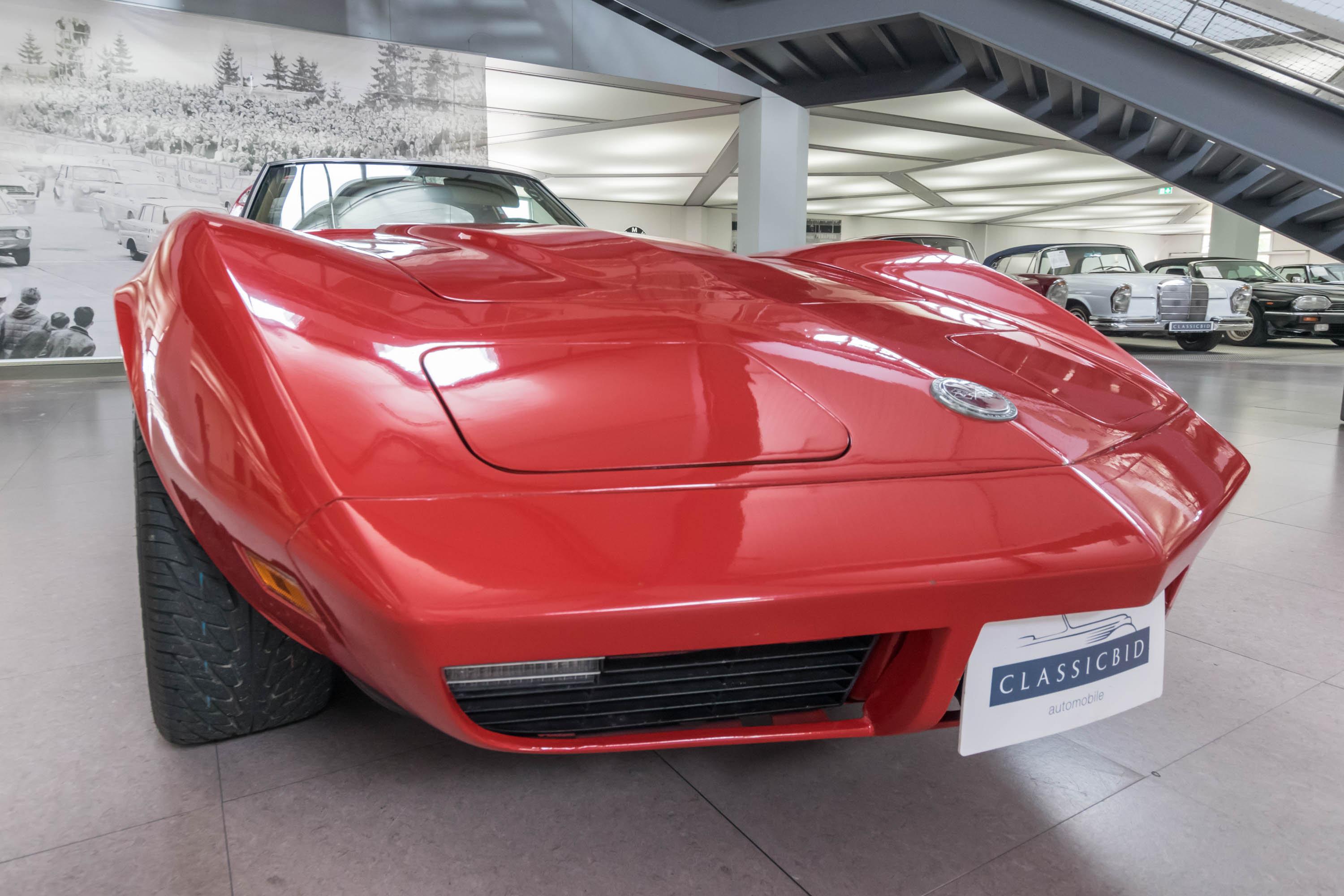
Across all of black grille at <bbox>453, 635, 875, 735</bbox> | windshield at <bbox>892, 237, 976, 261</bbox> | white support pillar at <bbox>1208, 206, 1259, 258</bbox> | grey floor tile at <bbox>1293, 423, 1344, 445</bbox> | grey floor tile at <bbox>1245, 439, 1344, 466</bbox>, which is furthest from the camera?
white support pillar at <bbox>1208, 206, 1259, 258</bbox>

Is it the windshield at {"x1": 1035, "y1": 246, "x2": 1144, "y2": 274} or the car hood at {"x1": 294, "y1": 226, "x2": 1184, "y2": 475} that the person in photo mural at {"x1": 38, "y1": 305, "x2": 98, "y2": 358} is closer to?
the car hood at {"x1": 294, "y1": 226, "x2": 1184, "y2": 475}

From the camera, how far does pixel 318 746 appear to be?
113 centimetres

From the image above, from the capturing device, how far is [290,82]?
20.7 feet

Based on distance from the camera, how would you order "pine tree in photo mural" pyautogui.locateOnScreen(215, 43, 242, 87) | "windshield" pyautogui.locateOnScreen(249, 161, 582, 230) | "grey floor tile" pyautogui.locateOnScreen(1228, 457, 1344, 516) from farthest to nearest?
"pine tree in photo mural" pyautogui.locateOnScreen(215, 43, 242, 87) < "grey floor tile" pyautogui.locateOnScreen(1228, 457, 1344, 516) < "windshield" pyautogui.locateOnScreen(249, 161, 582, 230)

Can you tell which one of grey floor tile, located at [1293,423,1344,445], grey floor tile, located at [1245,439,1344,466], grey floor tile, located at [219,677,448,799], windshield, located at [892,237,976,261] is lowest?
grey floor tile, located at [219,677,448,799]

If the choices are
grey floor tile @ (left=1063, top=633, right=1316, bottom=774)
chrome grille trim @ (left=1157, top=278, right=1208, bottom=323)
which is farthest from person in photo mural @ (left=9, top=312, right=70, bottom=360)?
chrome grille trim @ (left=1157, top=278, right=1208, bottom=323)

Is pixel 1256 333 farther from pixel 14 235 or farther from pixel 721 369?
pixel 14 235

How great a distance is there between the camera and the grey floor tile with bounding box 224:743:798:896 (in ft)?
2.84

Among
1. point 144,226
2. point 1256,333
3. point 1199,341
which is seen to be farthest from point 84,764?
point 1256,333

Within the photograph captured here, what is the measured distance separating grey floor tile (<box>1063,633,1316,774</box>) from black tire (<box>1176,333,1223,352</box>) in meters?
8.32

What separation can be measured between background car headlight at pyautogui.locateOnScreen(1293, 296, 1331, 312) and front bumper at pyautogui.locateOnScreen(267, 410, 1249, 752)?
9.51 metres

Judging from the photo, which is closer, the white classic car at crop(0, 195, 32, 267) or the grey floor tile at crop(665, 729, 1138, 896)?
the grey floor tile at crop(665, 729, 1138, 896)

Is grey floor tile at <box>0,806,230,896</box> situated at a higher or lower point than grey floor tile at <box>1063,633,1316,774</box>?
lower

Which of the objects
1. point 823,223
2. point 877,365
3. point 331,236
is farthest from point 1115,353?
point 823,223
